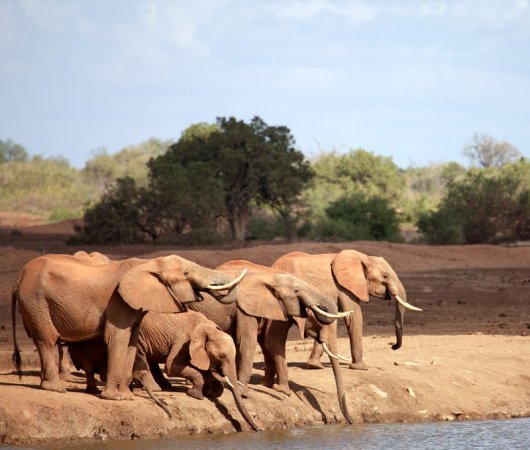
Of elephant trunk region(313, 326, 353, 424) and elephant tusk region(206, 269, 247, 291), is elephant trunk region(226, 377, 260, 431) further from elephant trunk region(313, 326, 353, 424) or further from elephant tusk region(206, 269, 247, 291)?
elephant trunk region(313, 326, 353, 424)

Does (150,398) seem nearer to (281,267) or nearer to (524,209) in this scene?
(281,267)

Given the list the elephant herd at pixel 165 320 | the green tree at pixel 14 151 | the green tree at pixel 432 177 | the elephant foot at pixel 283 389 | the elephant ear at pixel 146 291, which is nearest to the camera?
the elephant ear at pixel 146 291

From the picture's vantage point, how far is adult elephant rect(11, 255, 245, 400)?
1166 centimetres

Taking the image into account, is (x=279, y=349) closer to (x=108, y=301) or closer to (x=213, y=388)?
(x=213, y=388)

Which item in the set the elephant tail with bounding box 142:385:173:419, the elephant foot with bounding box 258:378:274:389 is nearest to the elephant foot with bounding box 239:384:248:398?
the elephant foot with bounding box 258:378:274:389

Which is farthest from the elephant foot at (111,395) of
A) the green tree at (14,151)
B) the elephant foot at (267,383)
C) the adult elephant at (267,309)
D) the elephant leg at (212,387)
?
the green tree at (14,151)

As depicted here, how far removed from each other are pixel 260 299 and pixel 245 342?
57cm

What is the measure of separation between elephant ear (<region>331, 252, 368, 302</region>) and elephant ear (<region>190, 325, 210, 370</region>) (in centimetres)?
269

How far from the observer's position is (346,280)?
14523 millimetres

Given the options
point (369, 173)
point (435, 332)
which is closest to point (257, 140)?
point (369, 173)

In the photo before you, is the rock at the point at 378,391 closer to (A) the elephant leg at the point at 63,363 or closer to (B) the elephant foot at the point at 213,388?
(B) the elephant foot at the point at 213,388

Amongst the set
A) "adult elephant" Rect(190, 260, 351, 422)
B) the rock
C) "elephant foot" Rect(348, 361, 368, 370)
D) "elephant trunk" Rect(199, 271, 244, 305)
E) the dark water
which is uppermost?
"elephant trunk" Rect(199, 271, 244, 305)

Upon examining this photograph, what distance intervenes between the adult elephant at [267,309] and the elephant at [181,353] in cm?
43

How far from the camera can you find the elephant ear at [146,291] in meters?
11.6
